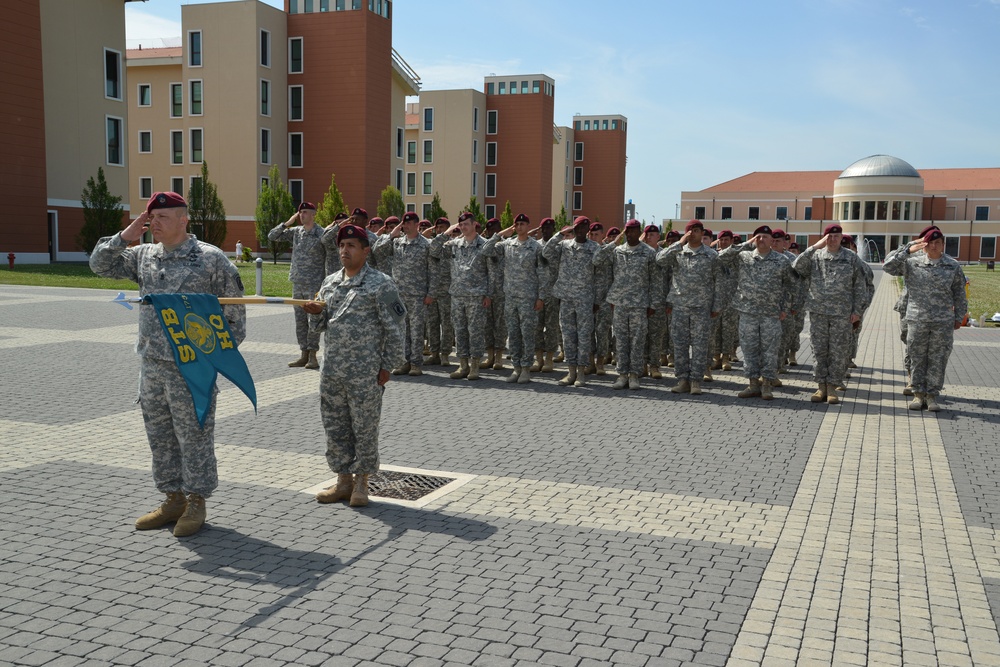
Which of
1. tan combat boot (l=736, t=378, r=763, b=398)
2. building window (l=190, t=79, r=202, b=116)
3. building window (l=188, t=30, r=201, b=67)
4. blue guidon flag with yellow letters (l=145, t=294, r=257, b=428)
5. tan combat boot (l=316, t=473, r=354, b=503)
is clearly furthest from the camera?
building window (l=190, t=79, r=202, b=116)

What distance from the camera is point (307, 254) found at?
41.5ft

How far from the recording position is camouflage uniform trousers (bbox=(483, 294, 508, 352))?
43.5ft

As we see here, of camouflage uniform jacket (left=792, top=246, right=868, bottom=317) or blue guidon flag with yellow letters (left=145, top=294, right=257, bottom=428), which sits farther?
camouflage uniform jacket (left=792, top=246, right=868, bottom=317)

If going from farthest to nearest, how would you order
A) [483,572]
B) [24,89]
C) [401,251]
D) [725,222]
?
[725,222], [24,89], [401,251], [483,572]

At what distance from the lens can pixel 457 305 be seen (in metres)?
12.6

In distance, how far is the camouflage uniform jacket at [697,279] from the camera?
11.4 metres

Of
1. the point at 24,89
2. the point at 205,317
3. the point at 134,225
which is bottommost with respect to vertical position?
the point at 205,317

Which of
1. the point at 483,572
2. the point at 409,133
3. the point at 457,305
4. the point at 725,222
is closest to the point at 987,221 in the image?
the point at 725,222

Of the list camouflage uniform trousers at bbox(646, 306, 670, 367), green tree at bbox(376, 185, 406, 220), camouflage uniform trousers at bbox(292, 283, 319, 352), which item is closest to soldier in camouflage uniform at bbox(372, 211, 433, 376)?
camouflage uniform trousers at bbox(292, 283, 319, 352)

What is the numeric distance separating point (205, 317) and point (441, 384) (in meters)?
6.44

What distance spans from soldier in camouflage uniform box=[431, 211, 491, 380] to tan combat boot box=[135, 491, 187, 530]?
653 cm

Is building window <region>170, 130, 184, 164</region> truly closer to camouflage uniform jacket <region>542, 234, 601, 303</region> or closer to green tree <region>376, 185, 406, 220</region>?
green tree <region>376, 185, 406, 220</region>

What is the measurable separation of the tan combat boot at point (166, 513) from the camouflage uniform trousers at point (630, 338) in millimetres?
7004

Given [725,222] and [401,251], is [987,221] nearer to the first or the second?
[725,222]
